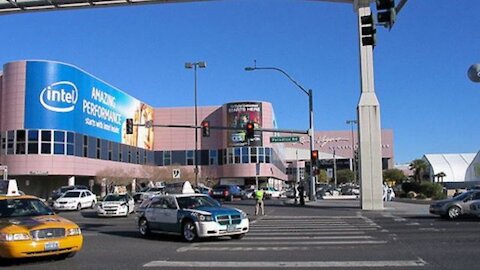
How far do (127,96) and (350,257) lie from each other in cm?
7356

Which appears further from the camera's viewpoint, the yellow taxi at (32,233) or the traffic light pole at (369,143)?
the traffic light pole at (369,143)

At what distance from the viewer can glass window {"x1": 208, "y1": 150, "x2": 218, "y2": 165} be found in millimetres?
92375

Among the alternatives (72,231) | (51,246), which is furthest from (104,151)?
(51,246)

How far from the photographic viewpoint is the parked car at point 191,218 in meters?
16.4

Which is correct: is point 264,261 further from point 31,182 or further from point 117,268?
point 31,182

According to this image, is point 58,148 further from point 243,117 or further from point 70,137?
point 243,117

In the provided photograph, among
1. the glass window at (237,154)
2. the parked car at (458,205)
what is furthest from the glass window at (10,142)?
the parked car at (458,205)

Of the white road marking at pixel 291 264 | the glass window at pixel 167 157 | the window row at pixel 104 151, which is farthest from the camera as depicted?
the glass window at pixel 167 157

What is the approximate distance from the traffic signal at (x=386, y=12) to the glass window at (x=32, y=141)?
167 feet

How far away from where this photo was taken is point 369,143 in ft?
114

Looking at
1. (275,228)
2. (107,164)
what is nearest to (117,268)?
(275,228)

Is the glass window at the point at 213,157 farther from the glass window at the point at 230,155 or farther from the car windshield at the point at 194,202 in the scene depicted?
the car windshield at the point at 194,202

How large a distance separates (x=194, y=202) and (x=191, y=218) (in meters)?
1.13

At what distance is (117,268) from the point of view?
37.3 feet
